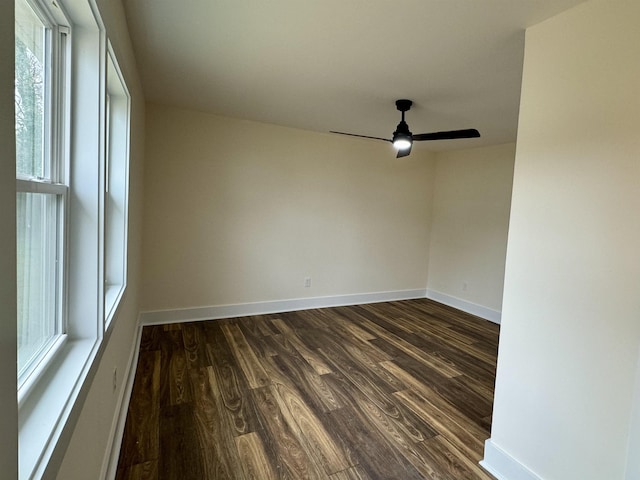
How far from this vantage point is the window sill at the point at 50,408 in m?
0.76

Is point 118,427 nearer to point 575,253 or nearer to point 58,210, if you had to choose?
point 58,210

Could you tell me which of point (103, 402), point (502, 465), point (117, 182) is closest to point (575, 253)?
point (502, 465)

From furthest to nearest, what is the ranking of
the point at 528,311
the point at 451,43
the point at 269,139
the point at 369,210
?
the point at 369,210 → the point at 269,139 → the point at 451,43 → the point at 528,311

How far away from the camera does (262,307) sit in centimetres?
435

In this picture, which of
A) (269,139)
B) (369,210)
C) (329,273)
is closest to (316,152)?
(269,139)

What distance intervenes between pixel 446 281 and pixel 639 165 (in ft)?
13.6

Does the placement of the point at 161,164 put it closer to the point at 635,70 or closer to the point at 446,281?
the point at 635,70

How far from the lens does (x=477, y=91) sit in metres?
2.75

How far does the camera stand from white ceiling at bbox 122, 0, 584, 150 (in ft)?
5.69

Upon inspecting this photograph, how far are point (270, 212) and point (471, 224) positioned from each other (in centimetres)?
290

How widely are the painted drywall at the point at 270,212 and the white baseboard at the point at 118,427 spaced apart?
55.0 inches

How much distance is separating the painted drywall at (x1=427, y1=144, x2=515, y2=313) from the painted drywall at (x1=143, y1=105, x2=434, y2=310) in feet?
1.00

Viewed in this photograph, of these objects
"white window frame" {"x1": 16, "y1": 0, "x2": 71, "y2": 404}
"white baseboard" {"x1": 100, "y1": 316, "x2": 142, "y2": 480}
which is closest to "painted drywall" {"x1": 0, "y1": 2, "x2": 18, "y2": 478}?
"white window frame" {"x1": 16, "y1": 0, "x2": 71, "y2": 404}

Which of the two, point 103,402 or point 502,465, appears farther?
point 502,465
